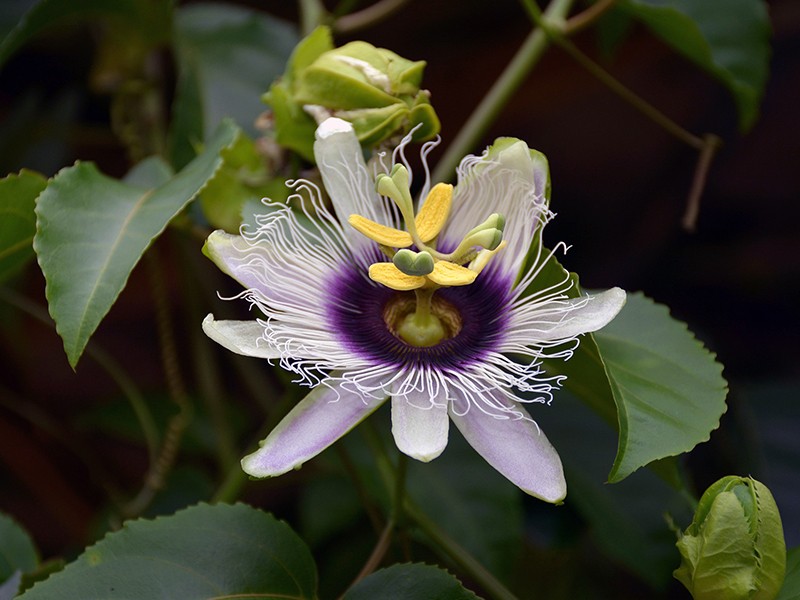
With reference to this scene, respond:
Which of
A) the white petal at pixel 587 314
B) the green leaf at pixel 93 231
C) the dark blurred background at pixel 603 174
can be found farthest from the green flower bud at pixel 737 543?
the dark blurred background at pixel 603 174

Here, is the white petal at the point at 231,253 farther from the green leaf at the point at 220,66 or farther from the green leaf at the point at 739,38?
the green leaf at the point at 739,38

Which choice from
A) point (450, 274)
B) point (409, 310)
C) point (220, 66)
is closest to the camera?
point (450, 274)

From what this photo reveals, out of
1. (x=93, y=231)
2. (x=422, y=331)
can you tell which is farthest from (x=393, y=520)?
(x=93, y=231)

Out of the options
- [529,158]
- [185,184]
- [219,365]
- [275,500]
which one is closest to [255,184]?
[185,184]

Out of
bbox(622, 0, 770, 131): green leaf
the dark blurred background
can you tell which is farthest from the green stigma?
the dark blurred background

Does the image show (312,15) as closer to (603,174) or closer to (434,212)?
(434,212)

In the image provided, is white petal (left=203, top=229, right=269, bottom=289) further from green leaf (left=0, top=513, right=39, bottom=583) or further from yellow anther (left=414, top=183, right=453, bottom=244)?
green leaf (left=0, top=513, right=39, bottom=583)

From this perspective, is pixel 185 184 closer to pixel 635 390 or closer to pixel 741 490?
pixel 635 390
